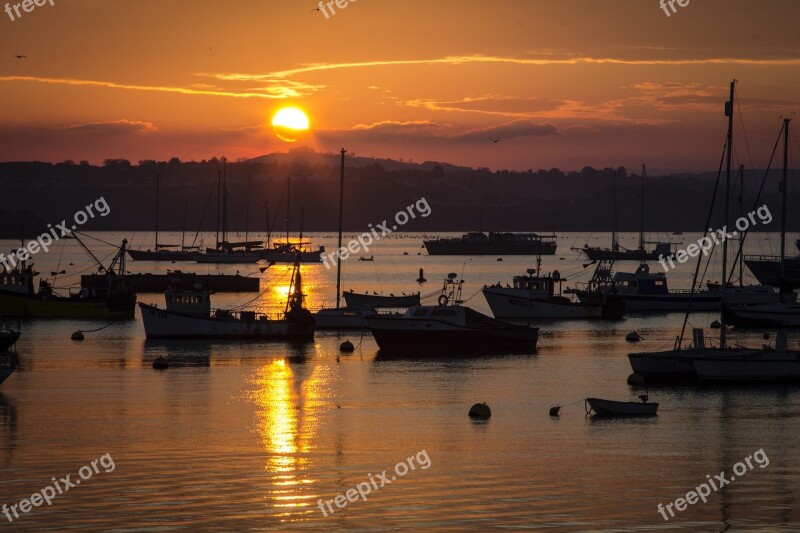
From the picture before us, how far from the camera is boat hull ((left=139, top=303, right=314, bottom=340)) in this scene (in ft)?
218

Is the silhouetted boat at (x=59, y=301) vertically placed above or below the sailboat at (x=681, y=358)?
above

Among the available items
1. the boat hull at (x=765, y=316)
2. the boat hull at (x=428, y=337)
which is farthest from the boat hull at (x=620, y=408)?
the boat hull at (x=765, y=316)

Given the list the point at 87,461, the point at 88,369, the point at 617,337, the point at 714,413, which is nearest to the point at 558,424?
the point at 714,413

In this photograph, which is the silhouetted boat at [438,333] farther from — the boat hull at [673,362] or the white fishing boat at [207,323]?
the boat hull at [673,362]

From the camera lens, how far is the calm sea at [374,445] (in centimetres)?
2606

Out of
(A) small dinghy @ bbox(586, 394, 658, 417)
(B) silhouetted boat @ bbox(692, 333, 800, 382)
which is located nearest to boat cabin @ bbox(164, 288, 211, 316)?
(B) silhouetted boat @ bbox(692, 333, 800, 382)

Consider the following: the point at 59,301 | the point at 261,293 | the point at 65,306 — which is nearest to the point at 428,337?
the point at 65,306

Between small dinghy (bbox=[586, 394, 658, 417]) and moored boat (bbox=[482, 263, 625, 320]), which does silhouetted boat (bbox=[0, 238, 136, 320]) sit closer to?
moored boat (bbox=[482, 263, 625, 320])

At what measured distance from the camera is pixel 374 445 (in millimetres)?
35000

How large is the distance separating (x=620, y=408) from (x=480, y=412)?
202 inches

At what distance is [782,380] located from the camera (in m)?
48.2

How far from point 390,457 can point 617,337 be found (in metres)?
47.2

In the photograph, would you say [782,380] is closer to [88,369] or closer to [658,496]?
[658,496]

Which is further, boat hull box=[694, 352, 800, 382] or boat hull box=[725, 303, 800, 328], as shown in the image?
boat hull box=[725, 303, 800, 328]
